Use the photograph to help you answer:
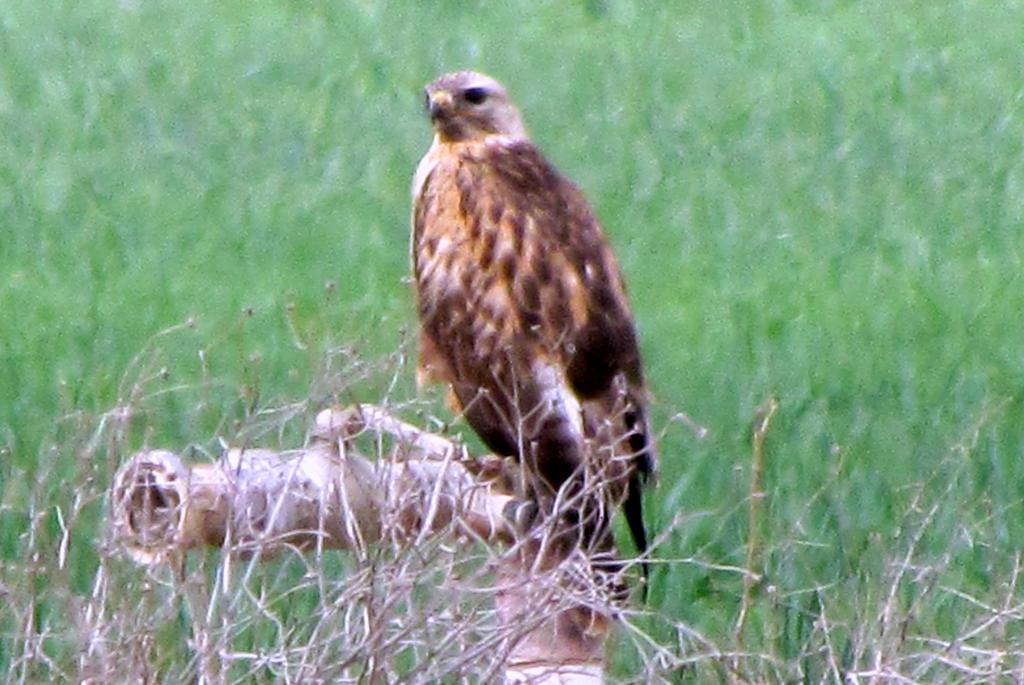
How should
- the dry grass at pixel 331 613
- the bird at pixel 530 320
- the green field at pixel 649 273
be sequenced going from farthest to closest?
the bird at pixel 530 320, the green field at pixel 649 273, the dry grass at pixel 331 613

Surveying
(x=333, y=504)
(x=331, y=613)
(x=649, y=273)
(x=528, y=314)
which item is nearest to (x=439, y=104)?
(x=528, y=314)

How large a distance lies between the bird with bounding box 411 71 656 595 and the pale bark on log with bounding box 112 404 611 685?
0.22m

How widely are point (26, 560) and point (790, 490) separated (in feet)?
8.99

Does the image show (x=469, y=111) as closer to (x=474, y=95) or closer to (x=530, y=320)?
(x=474, y=95)

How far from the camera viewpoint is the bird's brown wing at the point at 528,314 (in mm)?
5289

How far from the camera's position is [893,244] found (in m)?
10.1

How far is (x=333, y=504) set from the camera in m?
4.61

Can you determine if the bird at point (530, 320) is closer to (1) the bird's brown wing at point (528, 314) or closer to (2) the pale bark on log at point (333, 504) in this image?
(1) the bird's brown wing at point (528, 314)

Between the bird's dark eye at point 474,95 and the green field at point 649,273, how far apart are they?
52 centimetres

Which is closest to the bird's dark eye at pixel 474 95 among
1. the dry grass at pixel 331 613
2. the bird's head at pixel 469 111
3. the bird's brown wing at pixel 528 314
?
the bird's head at pixel 469 111

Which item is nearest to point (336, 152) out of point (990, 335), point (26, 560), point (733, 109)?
point (733, 109)

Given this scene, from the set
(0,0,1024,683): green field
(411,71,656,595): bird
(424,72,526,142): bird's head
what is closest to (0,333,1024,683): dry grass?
(0,0,1024,683): green field

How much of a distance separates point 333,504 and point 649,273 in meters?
5.01

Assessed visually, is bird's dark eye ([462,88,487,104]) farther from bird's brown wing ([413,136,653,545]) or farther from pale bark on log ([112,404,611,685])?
pale bark on log ([112,404,611,685])
